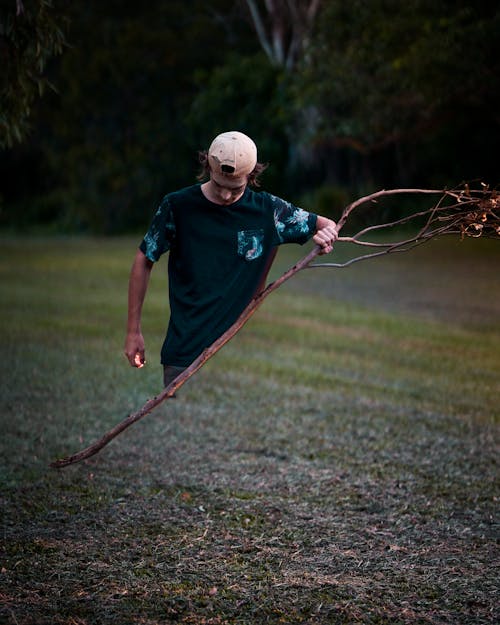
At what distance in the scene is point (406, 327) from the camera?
1212 centimetres

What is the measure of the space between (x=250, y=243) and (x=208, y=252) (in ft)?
0.58

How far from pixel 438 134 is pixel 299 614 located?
26.6 meters

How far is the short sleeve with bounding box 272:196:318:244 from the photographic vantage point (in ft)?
13.9

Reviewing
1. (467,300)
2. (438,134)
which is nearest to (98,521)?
(467,300)

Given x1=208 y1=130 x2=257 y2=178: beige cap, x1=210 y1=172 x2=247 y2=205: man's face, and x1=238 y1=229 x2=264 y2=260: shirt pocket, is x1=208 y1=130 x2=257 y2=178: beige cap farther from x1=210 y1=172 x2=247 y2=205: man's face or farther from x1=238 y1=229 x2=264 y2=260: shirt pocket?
x1=238 y1=229 x2=264 y2=260: shirt pocket

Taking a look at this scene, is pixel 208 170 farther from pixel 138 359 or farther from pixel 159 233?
pixel 138 359

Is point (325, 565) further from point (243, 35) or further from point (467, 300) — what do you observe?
point (243, 35)

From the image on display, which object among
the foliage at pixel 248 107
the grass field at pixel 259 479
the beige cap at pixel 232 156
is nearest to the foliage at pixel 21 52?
the grass field at pixel 259 479

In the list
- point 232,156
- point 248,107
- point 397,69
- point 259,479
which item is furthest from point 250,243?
point 248,107

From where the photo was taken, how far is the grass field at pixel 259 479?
154 inches

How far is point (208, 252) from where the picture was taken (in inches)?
164

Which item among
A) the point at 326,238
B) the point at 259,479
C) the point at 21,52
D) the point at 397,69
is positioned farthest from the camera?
the point at 397,69

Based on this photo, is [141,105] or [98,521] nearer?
[98,521]

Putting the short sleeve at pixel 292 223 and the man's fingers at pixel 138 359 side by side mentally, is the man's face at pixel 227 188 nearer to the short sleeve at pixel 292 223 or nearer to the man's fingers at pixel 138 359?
the short sleeve at pixel 292 223
